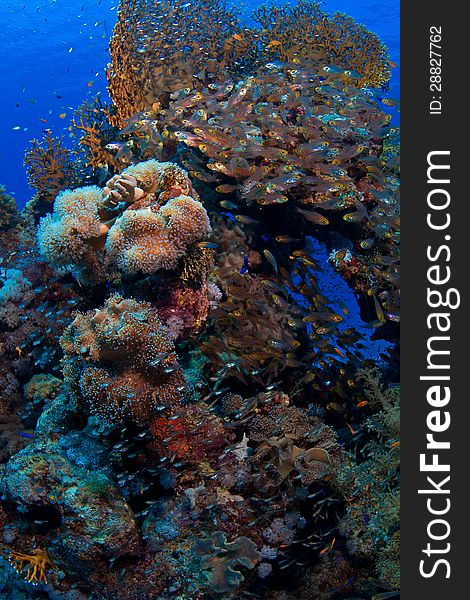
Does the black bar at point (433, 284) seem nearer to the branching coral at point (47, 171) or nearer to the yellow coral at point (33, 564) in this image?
the yellow coral at point (33, 564)

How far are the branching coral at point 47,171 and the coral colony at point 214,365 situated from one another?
186cm

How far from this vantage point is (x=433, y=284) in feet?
9.19

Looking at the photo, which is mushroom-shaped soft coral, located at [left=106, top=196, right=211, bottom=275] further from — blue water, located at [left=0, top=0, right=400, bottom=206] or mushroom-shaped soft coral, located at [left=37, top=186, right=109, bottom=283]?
blue water, located at [left=0, top=0, right=400, bottom=206]

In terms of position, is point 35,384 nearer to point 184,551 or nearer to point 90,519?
point 90,519

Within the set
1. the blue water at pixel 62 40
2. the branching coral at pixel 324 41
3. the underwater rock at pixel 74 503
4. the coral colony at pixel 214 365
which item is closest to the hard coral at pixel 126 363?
the coral colony at pixel 214 365

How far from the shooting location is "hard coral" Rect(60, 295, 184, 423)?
438cm

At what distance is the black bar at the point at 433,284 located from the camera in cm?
261

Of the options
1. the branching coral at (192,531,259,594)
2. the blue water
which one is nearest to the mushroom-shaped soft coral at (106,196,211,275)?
the branching coral at (192,531,259,594)

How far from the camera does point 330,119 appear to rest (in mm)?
7410

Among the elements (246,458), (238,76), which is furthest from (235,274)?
(238,76)

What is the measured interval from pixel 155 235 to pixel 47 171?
6.70 m

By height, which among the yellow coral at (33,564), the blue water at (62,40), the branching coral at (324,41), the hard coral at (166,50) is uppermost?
the blue water at (62,40)

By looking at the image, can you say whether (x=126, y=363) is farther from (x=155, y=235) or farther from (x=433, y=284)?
(x=433, y=284)

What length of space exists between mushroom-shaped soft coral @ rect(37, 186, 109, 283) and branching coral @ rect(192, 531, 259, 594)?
3468mm
